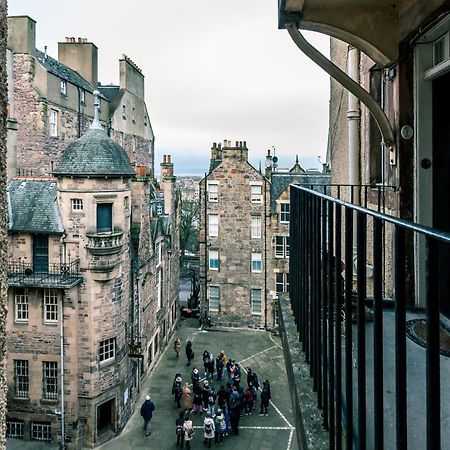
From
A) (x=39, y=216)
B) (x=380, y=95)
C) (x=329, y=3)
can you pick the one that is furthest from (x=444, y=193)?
(x=39, y=216)

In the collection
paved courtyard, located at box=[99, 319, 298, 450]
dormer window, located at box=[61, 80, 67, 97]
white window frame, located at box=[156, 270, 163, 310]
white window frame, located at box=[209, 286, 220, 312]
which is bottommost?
paved courtyard, located at box=[99, 319, 298, 450]

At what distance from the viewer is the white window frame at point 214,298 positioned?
1246 inches

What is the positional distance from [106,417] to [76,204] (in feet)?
29.1

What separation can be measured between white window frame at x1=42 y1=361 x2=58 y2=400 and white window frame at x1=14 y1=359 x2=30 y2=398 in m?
0.67

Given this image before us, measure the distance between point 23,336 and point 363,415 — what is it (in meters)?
18.1

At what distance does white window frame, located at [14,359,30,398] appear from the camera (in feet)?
58.5

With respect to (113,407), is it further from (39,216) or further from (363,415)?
(363,415)

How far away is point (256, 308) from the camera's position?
31281mm

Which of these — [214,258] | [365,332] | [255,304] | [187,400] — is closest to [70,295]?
[187,400]

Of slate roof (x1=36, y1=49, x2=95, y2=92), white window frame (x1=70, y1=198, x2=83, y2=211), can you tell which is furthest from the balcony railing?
slate roof (x1=36, y1=49, x2=95, y2=92)

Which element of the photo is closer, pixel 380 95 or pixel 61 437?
pixel 380 95

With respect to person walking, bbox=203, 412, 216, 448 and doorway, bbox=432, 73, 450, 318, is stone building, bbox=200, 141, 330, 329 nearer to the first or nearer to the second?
person walking, bbox=203, 412, 216, 448

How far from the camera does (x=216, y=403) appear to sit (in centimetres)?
2083

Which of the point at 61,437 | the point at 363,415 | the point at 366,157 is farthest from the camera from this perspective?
the point at 61,437
